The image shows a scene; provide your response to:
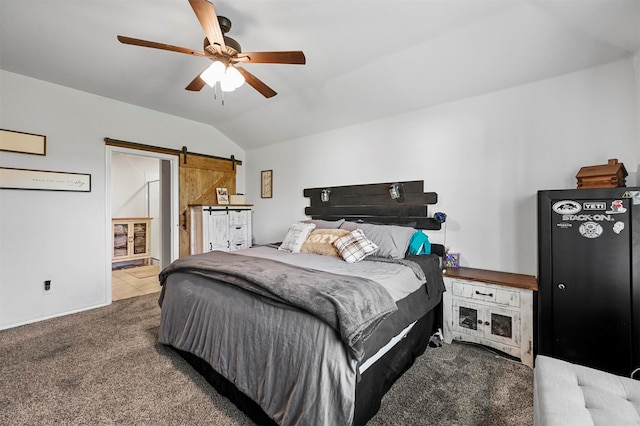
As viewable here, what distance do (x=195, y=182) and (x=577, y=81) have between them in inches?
193

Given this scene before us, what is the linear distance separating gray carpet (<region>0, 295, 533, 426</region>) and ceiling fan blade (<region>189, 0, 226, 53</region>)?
2.38 m

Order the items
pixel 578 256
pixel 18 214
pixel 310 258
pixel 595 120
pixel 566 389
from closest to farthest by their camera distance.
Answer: pixel 566 389 → pixel 578 256 → pixel 595 120 → pixel 310 258 → pixel 18 214

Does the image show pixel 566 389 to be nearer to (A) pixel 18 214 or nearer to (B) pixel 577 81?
(B) pixel 577 81

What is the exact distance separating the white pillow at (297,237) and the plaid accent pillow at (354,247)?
49cm

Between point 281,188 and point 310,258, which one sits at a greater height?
point 281,188

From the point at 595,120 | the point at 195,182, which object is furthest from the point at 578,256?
the point at 195,182

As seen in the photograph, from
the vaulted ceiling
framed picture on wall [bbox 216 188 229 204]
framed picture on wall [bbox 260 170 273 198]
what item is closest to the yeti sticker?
the vaulted ceiling

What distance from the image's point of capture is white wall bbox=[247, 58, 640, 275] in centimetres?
222

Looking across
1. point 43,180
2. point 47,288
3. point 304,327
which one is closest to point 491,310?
point 304,327

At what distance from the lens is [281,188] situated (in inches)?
185

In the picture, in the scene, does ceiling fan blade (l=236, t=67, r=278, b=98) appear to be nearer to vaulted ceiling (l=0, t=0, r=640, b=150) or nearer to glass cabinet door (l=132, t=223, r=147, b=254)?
vaulted ceiling (l=0, t=0, r=640, b=150)

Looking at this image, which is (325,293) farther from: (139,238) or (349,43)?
(139,238)

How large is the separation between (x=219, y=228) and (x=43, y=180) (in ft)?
6.93

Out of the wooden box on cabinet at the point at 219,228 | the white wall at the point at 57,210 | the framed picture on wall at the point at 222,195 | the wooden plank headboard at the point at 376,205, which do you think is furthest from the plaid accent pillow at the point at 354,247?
the white wall at the point at 57,210
